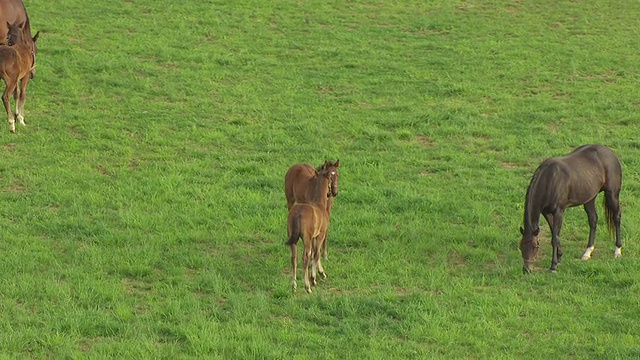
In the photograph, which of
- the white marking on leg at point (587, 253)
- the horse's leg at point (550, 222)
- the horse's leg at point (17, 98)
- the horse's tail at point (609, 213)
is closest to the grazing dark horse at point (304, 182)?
the horse's leg at point (550, 222)

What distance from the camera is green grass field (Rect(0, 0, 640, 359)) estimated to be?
9445 millimetres

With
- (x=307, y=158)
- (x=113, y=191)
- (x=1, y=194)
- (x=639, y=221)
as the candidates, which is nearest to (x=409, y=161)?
(x=307, y=158)

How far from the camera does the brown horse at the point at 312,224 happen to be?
10.0 metres

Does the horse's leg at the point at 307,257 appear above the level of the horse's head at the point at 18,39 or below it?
below

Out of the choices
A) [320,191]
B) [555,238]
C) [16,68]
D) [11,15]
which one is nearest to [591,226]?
[555,238]

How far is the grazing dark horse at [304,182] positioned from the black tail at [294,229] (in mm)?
940

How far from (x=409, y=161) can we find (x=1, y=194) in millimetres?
6679

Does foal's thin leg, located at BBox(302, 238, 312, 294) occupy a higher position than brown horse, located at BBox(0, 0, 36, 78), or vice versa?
brown horse, located at BBox(0, 0, 36, 78)

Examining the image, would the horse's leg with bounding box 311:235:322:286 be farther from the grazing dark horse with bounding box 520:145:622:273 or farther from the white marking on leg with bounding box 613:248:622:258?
the white marking on leg with bounding box 613:248:622:258

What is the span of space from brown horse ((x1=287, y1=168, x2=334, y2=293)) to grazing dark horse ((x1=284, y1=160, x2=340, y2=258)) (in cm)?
4

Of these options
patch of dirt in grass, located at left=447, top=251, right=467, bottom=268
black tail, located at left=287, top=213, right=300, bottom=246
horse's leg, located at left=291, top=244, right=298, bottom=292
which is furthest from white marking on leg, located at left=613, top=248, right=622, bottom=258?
black tail, located at left=287, top=213, right=300, bottom=246

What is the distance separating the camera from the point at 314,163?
1545cm

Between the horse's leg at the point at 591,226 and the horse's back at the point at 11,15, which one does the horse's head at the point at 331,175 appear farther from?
the horse's back at the point at 11,15

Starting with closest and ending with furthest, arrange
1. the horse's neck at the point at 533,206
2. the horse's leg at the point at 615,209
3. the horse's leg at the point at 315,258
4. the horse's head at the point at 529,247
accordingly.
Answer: the horse's leg at the point at 315,258
the horse's head at the point at 529,247
the horse's neck at the point at 533,206
the horse's leg at the point at 615,209
